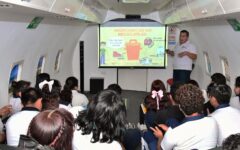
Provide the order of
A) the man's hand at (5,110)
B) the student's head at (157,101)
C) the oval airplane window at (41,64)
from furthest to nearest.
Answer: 1. the oval airplane window at (41,64)
2. the man's hand at (5,110)
3. the student's head at (157,101)

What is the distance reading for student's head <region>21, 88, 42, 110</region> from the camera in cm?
446

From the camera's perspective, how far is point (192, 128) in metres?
3.72

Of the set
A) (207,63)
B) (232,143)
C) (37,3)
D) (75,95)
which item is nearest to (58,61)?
(75,95)

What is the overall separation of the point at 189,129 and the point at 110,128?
3.36 ft

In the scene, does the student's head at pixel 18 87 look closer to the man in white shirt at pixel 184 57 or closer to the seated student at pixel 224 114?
the seated student at pixel 224 114

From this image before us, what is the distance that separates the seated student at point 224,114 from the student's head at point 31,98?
2141mm

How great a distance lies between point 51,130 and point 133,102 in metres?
9.11

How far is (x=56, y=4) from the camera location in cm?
505

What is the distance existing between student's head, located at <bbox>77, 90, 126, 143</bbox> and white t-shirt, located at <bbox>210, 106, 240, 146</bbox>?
167 centimetres

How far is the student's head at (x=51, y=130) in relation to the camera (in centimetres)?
224

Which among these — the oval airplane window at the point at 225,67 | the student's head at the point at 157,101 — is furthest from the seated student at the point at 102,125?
the oval airplane window at the point at 225,67

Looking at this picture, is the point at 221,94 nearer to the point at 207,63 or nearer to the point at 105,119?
the point at 105,119

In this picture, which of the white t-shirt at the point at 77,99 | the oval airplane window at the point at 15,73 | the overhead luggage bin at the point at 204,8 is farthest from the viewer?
the white t-shirt at the point at 77,99

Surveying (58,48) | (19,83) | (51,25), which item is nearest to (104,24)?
(58,48)
